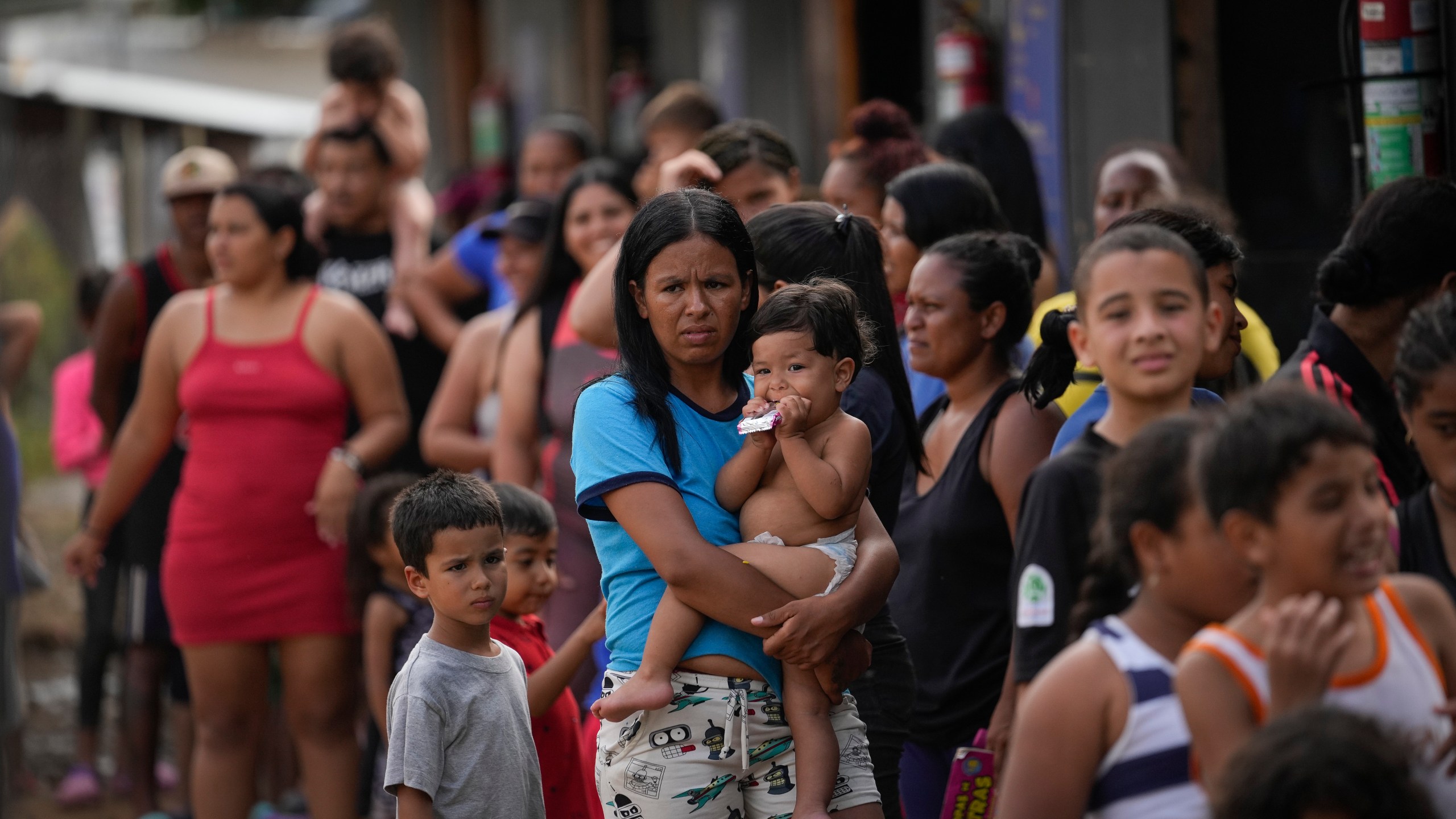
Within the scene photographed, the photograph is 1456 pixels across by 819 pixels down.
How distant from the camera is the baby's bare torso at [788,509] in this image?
2939mm

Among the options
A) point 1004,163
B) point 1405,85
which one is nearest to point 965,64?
point 1004,163

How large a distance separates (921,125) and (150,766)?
17.8 feet

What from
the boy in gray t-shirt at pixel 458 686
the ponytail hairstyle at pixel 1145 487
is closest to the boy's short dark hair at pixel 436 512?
the boy in gray t-shirt at pixel 458 686

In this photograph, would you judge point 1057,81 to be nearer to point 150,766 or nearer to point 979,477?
point 979,477

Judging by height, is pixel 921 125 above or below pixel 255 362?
above

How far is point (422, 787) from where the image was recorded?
3061 mm

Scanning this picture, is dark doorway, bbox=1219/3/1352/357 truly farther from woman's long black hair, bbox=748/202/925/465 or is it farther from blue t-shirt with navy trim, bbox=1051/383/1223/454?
blue t-shirt with navy trim, bbox=1051/383/1223/454

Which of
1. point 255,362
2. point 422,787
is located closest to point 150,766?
point 255,362

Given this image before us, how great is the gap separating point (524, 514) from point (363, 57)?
12.9 feet

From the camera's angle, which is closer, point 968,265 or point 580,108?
point 968,265

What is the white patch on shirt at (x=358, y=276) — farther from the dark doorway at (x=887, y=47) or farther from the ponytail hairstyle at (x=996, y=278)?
the dark doorway at (x=887, y=47)

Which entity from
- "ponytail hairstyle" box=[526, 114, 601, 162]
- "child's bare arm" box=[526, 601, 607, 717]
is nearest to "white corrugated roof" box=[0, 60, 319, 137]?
"ponytail hairstyle" box=[526, 114, 601, 162]

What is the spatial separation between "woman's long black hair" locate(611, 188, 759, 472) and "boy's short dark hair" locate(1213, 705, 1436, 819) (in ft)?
4.46

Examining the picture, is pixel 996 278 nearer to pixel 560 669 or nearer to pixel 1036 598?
pixel 1036 598
